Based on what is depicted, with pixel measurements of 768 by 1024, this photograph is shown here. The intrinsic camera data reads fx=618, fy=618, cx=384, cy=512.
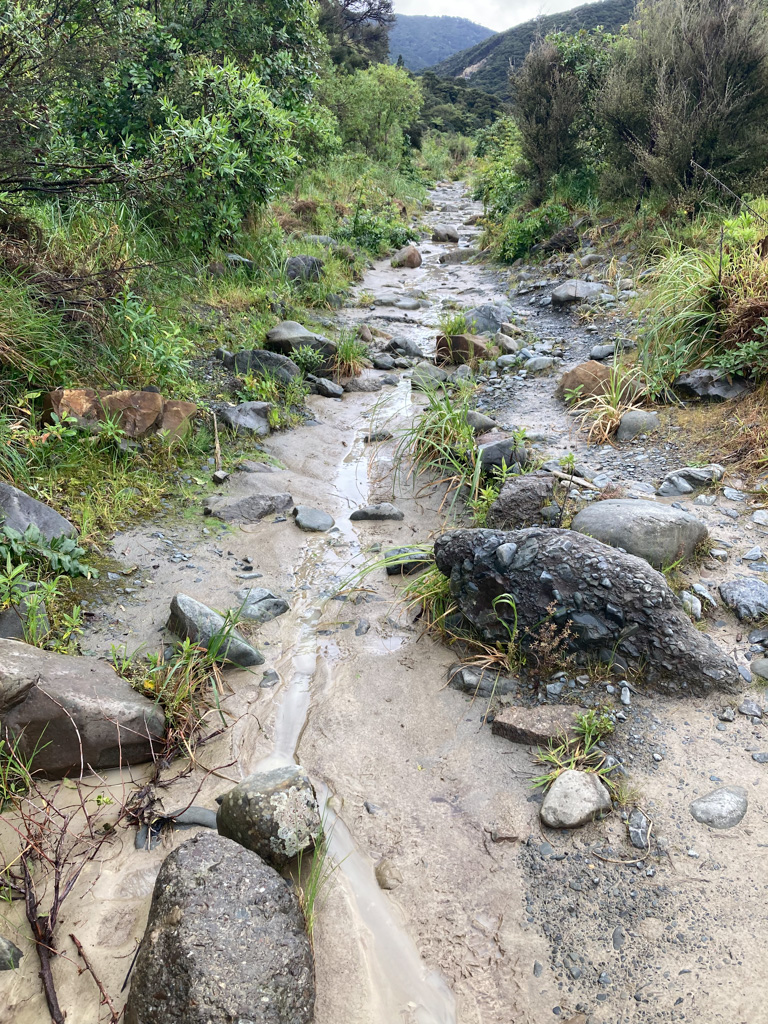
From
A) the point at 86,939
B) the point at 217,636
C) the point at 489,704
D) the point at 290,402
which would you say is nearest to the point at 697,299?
the point at 290,402

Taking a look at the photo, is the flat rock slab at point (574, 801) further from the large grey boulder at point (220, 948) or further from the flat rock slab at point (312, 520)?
the flat rock slab at point (312, 520)

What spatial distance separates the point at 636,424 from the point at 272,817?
12.9 feet

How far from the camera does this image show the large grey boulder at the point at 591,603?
259cm

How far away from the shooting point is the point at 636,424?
15.6 feet

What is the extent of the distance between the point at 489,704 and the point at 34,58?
16.4 feet

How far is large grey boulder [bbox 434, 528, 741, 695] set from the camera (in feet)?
8.50

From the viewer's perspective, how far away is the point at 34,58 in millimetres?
4145

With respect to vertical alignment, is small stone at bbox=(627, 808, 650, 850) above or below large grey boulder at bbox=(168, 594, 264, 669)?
below

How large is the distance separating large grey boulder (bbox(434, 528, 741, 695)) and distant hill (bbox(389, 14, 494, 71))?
11226 cm

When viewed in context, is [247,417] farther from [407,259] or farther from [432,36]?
[432,36]

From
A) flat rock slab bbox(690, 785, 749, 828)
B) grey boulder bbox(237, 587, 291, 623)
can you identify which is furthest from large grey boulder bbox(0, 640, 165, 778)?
flat rock slab bbox(690, 785, 749, 828)

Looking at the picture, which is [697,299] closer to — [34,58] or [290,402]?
[290,402]

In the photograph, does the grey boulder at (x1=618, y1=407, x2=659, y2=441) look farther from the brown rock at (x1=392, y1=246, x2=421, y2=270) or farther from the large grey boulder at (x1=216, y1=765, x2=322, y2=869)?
the brown rock at (x1=392, y1=246, x2=421, y2=270)

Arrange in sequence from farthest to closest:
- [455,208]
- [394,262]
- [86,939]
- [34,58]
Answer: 1. [455,208]
2. [394,262]
3. [34,58]
4. [86,939]
